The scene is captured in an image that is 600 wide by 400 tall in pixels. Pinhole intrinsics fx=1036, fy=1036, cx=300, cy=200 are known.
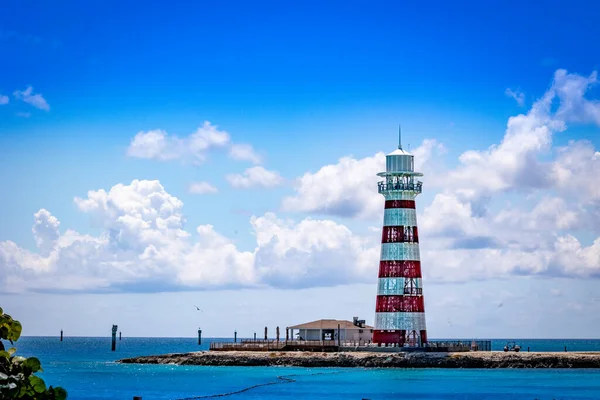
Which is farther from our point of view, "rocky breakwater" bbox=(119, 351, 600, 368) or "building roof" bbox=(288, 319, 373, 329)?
"building roof" bbox=(288, 319, 373, 329)

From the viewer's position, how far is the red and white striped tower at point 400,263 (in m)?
77.5

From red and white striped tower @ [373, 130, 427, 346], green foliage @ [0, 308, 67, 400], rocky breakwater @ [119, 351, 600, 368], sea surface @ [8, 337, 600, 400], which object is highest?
red and white striped tower @ [373, 130, 427, 346]

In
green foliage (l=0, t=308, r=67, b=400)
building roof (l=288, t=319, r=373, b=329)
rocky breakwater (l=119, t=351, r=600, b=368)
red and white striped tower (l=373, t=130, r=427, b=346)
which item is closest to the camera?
green foliage (l=0, t=308, r=67, b=400)

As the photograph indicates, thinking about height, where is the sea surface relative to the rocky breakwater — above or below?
below

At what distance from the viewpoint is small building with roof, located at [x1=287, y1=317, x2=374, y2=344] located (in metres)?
91.2

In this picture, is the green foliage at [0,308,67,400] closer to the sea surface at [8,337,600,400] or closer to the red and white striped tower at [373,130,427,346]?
the sea surface at [8,337,600,400]

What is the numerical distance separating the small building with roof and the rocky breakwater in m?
5.59

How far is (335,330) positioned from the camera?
9175cm

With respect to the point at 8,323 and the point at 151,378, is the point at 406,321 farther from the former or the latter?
the point at 8,323

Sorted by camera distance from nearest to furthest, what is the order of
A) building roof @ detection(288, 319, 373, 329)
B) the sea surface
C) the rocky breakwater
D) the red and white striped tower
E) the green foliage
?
the green foliage < the sea surface < the red and white striped tower < the rocky breakwater < building roof @ detection(288, 319, 373, 329)

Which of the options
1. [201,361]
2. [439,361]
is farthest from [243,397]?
[201,361]

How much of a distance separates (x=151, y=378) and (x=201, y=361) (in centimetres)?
1039

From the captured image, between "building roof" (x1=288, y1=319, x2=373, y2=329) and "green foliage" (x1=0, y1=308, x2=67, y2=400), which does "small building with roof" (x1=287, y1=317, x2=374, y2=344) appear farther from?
"green foliage" (x1=0, y1=308, x2=67, y2=400)

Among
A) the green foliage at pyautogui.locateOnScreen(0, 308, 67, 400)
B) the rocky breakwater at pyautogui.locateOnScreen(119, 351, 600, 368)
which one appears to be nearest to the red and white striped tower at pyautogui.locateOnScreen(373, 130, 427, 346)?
the rocky breakwater at pyautogui.locateOnScreen(119, 351, 600, 368)
